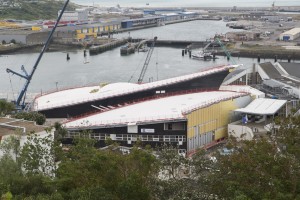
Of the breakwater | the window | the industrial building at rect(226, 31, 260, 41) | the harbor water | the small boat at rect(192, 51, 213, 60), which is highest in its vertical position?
the window

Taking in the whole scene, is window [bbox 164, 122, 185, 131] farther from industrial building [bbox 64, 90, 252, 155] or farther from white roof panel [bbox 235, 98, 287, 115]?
white roof panel [bbox 235, 98, 287, 115]

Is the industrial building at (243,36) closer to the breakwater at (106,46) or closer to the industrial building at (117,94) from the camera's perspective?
the breakwater at (106,46)

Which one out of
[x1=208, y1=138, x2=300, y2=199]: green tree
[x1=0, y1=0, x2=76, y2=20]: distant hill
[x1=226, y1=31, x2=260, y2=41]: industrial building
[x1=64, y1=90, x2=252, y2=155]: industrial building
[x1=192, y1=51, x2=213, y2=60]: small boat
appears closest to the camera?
[x1=208, y1=138, x2=300, y2=199]: green tree

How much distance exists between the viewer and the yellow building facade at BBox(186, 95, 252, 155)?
5.89 metres

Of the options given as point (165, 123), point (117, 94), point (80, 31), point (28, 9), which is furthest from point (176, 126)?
point (28, 9)

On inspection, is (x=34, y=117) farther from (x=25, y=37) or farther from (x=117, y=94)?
(x=25, y=37)

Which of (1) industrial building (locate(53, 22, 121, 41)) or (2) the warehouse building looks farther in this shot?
(1) industrial building (locate(53, 22, 121, 41))

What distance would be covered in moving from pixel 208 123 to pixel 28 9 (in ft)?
78.1

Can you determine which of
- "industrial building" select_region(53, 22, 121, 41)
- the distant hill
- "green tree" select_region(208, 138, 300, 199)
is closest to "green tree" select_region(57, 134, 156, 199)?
"green tree" select_region(208, 138, 300, 199)

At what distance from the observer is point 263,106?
664 centimetres

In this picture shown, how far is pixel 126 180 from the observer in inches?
117

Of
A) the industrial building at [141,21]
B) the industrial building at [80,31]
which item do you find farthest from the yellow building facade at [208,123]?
the industrial building at [141,21]

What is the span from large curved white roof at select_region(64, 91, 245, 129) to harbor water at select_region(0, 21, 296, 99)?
3873 millimetres

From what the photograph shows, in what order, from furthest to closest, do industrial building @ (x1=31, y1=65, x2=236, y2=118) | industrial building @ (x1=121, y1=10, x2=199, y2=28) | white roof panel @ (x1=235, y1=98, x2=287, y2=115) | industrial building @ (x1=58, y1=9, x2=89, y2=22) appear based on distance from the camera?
industrial building @ (x1=121, y1=10, x2=199, y2=28) < industrial building @ (x1=58, y1=9, x2=89, y2=22) < industrial building @ (x1=31, y1=65, x2=236, y2=118) < white roof panel @ (x1=235, y1=98, x2=287, y2=115)
